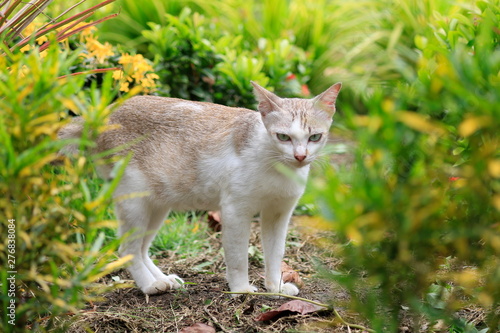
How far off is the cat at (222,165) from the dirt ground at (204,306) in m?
0.12

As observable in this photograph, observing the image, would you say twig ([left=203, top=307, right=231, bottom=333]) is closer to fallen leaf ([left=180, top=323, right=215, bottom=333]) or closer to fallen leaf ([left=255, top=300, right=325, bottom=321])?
fallen leaf ([left=180, top=323, right=215, bottom=333])

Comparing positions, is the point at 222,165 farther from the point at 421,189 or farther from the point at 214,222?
the point at 421,189

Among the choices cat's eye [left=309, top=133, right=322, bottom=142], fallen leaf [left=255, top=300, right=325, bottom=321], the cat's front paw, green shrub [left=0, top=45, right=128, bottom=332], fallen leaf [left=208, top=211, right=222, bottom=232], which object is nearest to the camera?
green shrub [left=0, top=45, right=128, bottom=332]

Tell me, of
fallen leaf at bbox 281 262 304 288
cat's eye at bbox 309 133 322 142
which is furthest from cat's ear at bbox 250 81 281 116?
fallen leaf at bbox 281 262 304 288

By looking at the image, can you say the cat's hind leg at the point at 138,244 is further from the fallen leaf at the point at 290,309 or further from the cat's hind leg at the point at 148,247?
the fallen leaf at the point at 290,309

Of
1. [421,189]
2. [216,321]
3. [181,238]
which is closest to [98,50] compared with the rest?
[181,238]

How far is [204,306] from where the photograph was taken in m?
2.83

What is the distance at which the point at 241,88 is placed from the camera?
14.8ft

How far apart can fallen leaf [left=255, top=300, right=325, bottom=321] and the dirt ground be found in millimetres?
23

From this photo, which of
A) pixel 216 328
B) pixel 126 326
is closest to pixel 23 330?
pixel 126 326

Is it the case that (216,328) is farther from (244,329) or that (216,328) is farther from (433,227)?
→ (433,227)

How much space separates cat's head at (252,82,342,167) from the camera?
9.31ft

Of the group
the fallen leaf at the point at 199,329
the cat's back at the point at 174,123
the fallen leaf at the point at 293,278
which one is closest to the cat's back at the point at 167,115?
the cat's back at the point at 174,123

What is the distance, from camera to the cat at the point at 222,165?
9.64 feet
